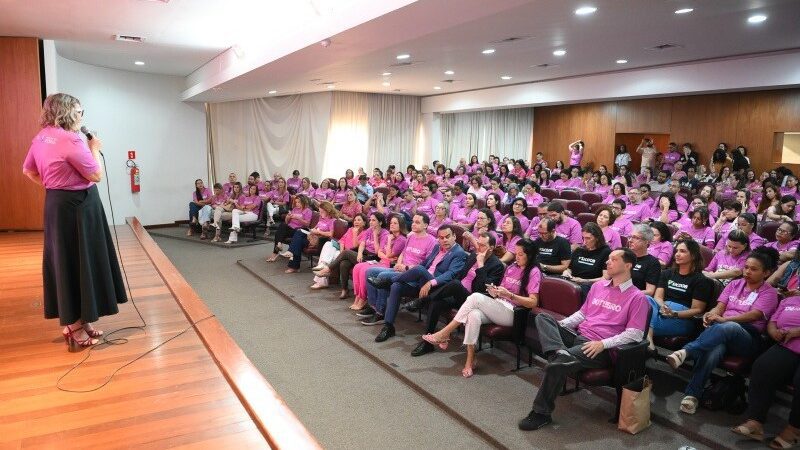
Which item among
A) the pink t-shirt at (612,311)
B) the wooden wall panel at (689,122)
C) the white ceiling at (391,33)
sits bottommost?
the pink t-shirt at (612,311)

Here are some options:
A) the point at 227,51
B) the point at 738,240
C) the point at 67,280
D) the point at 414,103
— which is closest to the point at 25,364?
the point at 67,280

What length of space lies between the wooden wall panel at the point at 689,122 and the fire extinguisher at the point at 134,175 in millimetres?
10951

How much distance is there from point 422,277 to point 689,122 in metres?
10.1

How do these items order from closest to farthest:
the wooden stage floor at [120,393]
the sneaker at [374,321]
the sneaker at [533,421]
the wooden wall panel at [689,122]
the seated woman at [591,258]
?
the wooden stage floor at [120,393], the sneaker at [533,421], the seated woman at [591,258], the sneaker at [374,321], the wooden wall panel at [689,122]

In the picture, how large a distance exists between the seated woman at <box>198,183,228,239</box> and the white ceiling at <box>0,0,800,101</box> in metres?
2.06

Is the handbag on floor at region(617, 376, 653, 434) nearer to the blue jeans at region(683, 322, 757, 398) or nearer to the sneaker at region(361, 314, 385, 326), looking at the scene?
the blue jeans at region(683, 322, 757, 398)

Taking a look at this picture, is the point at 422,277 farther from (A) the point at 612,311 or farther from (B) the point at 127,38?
(B) the point at 127,38

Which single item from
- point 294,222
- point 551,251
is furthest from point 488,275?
point 294,222

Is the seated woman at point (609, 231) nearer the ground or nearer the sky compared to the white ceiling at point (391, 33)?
nearer the ground

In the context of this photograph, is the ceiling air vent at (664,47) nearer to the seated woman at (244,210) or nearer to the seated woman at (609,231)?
the seated woman at (609,231)

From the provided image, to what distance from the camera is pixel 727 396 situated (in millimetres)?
3439

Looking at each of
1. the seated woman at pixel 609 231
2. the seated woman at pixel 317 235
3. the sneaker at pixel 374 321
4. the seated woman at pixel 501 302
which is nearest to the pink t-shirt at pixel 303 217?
the seated woman at pixel 317 235

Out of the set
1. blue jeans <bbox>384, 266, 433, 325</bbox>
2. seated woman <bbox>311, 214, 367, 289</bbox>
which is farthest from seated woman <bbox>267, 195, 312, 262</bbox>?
blue jeans <bbox>384, 266, 433, 325</bbox>

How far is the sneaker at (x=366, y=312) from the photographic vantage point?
218 inches
